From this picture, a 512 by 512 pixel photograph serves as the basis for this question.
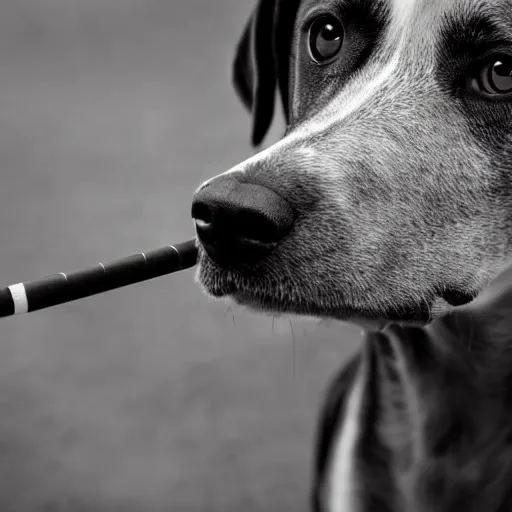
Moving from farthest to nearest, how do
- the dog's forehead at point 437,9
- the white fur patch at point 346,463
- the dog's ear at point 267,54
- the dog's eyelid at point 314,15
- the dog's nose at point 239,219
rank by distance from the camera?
the dog's ear at point 267,54, the white fur patch at point 346,463, the dog's eyelid at point 314,15, the dog's forehead at point 437,9, the dog's nose at point 239,219

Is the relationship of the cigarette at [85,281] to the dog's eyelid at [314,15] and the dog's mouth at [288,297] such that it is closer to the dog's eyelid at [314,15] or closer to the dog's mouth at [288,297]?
the dog's mouth at [288,297]

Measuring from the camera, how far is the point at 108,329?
186 inches

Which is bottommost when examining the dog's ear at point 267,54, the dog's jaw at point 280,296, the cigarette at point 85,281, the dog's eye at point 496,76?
the cigarette at point 85,281

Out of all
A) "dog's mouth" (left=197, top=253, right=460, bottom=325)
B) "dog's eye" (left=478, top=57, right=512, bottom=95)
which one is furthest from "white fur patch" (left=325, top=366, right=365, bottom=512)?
"dog's eye" (left=478, top=57, right=512, bottom=95)

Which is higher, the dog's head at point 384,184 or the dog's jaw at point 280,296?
the dog's head at point 384,184

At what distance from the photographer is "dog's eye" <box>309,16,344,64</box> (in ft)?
6.85

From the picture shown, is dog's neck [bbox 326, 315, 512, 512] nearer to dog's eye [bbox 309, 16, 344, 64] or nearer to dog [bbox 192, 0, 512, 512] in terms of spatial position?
dog [bbox 192, 0, 512, 512]

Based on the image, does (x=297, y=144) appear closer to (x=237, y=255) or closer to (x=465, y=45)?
(x=237, y=255)

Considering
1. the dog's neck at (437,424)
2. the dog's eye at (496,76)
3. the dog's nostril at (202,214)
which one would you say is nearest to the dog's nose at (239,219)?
the dog's nostril at (202,214)

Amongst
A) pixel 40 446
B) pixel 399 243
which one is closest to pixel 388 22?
pixel 399 243

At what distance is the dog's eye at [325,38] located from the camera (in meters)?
2.09

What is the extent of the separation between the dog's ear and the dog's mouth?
0.87 m

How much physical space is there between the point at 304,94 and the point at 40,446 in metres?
2.38

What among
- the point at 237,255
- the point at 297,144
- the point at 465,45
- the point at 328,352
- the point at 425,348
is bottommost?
the point at 328,352
